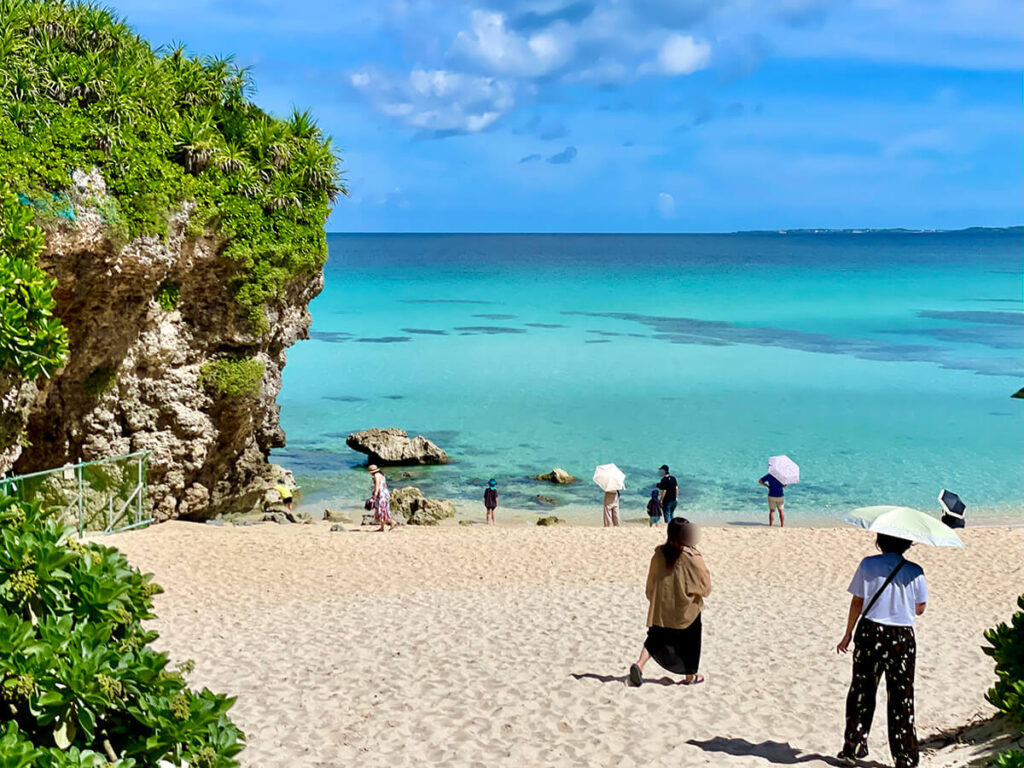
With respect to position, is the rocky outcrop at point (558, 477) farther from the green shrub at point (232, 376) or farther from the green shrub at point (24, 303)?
the green shrub at point (24, 303)

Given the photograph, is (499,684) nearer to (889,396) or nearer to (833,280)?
(889,396)

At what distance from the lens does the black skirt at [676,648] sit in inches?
395

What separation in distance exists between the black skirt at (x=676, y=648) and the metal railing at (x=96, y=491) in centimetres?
973

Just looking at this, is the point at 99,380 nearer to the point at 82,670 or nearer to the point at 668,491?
the point at 668,491

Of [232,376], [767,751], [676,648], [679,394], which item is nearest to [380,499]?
[232,376]

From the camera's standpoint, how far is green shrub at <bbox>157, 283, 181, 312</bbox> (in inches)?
766

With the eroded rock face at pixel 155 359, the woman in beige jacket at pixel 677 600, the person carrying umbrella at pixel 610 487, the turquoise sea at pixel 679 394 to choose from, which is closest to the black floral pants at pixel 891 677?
the woman in beige jacket at pixel 677 600

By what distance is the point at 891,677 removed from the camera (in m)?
7.75

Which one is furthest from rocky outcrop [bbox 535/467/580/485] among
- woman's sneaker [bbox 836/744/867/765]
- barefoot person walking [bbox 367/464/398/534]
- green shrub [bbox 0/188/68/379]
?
woman's sneaker [bbox 836/744/867/765]

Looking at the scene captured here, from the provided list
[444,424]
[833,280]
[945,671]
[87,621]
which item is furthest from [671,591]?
[833,280]

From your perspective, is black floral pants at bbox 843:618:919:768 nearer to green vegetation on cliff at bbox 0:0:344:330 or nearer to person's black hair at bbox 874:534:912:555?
person's black hair at bbox 874:534:912:555

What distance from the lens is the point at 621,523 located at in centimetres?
2561

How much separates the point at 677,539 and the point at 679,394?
37281mm

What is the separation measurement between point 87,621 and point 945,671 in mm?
9894
